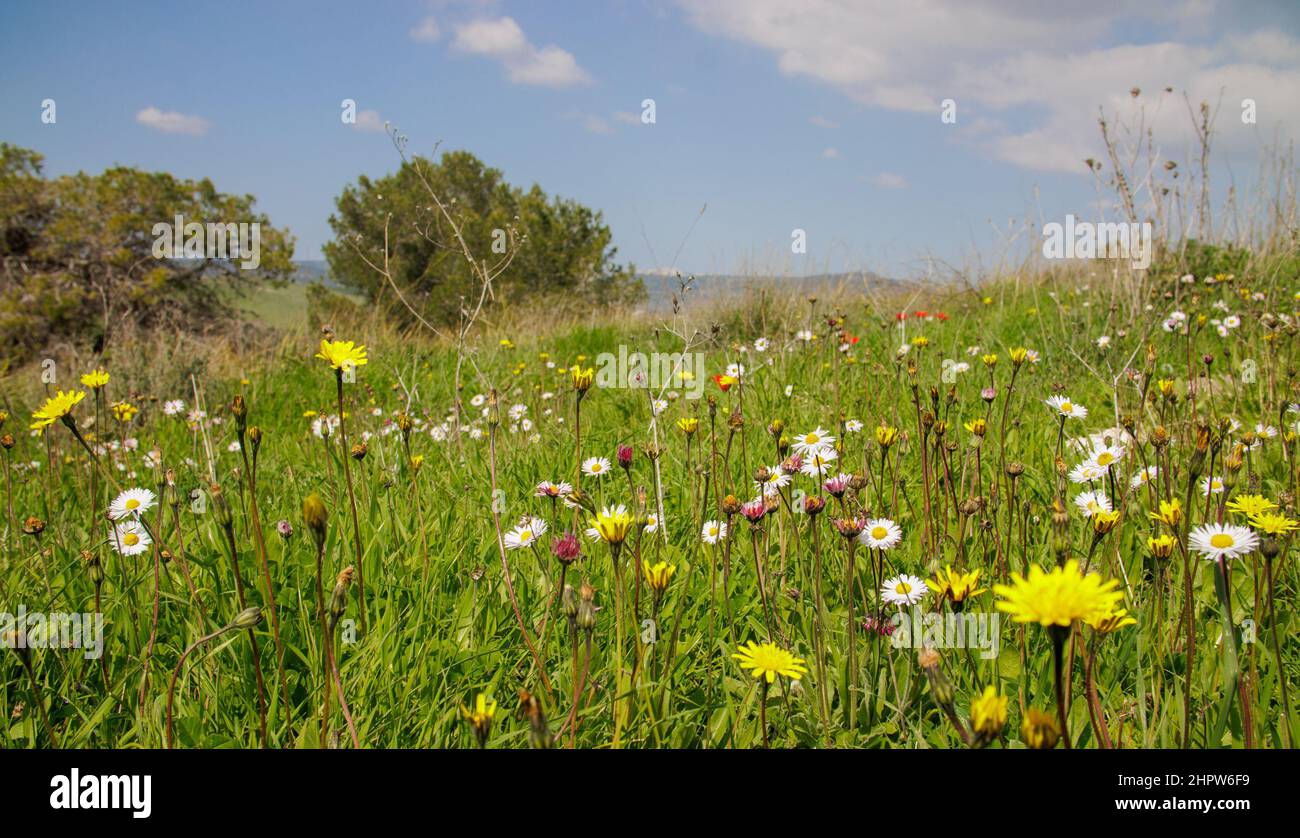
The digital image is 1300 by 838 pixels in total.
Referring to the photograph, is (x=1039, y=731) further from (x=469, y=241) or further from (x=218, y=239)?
(x=469, y=241)

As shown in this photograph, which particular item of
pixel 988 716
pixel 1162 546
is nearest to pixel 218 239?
pixel 1162 546

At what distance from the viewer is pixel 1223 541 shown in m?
1.16

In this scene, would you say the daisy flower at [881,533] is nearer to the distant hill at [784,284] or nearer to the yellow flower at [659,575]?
Result: the yellow flower at [659,575]

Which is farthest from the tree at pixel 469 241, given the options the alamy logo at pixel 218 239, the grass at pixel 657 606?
the grass at pixel 657 606

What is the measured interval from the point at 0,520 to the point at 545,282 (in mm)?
21726

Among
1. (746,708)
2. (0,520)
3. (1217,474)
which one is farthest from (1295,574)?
(0,520)

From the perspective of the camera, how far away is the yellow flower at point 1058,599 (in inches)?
28.4

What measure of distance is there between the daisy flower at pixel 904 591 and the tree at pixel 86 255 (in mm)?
14369

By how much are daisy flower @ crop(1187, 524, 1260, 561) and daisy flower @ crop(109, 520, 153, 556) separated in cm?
210

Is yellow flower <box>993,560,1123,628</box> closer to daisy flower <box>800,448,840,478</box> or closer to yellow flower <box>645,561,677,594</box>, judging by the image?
yellow flower <box>645,561,677,594</box>

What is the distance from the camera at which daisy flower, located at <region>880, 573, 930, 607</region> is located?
4.64 ft

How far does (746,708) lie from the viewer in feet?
3.92
